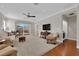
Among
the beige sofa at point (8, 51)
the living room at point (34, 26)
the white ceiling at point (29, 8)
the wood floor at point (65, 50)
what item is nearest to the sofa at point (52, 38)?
the living room at point (34, 26)

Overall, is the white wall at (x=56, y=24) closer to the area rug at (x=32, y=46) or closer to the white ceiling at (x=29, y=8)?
the white ceiling at (x=29, y=8)

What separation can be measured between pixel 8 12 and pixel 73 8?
1.16m

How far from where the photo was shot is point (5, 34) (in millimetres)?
2340

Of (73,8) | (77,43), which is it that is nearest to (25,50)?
(77,43)

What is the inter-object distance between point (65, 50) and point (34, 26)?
2.34 feet

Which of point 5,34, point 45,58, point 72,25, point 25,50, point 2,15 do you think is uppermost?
point 2,15

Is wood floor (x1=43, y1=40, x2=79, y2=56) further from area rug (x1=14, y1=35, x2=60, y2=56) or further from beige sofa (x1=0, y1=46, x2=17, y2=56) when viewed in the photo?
beige sofa (x1=0, y1=46, x2=17, y2=56)

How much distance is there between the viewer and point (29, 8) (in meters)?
2.36

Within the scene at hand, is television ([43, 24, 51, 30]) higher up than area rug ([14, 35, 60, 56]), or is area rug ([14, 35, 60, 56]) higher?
television ([43, 24, 51, 30])

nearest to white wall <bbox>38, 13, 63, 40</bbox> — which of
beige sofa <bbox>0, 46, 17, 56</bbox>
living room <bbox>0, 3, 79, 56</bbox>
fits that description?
living room <bbox>0, 3, 79, 56</bbox>

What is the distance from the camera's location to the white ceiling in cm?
233

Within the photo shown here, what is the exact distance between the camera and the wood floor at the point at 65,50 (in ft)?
7.75

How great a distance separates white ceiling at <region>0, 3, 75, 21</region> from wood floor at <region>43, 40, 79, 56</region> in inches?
24.7

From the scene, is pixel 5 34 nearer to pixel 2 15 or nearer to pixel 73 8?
pixel 2 15
